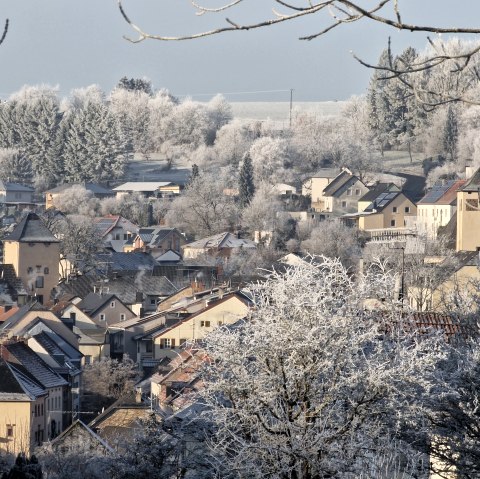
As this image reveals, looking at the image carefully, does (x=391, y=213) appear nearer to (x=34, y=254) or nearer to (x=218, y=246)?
(x=218, y=246)

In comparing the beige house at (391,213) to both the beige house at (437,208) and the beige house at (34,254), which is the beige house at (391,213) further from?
the beige house at (34,254)

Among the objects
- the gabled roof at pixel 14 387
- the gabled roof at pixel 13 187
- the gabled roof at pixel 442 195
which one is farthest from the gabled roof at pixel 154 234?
the gabled roof at pixel 14 387

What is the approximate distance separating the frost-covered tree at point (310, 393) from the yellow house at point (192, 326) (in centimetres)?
2688

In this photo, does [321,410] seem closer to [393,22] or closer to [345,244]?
[393,22]

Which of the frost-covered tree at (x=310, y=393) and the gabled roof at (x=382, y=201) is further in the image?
the gabled roof at (x=382, y=201)


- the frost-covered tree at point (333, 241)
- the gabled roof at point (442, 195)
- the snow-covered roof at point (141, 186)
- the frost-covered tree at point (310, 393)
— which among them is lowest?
the frost-covered tree at point (333, 241)

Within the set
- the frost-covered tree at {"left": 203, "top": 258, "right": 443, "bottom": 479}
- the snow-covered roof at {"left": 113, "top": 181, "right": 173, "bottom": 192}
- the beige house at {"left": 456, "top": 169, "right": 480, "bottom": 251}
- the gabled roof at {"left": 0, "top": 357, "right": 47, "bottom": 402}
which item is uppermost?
the frost-covered tree at {"left": 203, "top": 258, "right": 443, "bottom": 479}

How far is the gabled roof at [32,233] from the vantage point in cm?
6594

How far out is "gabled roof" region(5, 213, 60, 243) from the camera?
6594 cm

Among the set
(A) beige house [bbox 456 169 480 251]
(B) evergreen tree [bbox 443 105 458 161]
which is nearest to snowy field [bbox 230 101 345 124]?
(B) evergreen tree [bbox 443 105 458 161]

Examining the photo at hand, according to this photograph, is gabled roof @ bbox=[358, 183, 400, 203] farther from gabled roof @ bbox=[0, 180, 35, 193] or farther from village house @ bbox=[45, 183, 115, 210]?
gabled roof @ bbox=[0, 180, 35, 193]

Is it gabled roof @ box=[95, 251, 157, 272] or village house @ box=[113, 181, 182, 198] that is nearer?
gabled roof @ box=[95, 251, 157, 272]

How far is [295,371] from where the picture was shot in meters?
12.7

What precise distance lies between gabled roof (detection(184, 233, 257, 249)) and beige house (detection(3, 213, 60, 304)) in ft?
37.1
